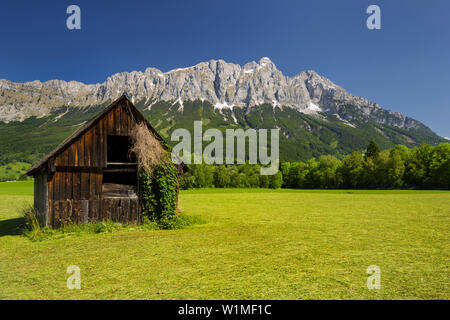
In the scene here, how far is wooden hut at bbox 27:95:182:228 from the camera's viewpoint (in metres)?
17.6

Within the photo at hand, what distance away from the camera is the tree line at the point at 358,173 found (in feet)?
282

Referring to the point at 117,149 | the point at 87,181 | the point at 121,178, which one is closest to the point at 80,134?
the point at 87,181

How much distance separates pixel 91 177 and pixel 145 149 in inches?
159

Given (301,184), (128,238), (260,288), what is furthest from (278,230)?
(301,184)

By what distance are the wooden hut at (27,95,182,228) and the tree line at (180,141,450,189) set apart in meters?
55.9

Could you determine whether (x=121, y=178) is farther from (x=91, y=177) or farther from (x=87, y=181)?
(x=87, y=181)

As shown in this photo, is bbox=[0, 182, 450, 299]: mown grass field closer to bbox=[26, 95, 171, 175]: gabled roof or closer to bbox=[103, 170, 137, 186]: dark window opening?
bbox=[103, 170, 137, 186]: dark window opening

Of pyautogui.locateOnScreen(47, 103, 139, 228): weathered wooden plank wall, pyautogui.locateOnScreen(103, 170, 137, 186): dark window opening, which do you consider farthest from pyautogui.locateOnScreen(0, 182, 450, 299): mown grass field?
pyautogui.locateOnScreen(103, 170, 137, 186): dark window opening

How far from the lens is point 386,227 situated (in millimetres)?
19688

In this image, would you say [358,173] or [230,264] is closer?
[230,264]

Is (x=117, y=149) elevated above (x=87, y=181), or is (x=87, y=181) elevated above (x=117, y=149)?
(x=117, y=149)

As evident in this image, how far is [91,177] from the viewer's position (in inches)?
731

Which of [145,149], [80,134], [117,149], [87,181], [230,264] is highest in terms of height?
[80,134]

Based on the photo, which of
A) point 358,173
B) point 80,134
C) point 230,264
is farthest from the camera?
point 358,173
